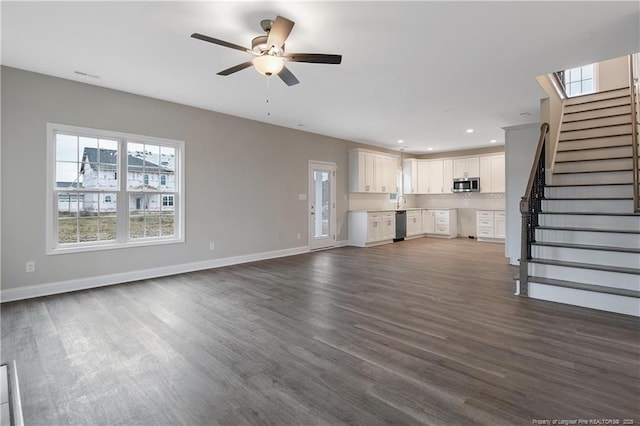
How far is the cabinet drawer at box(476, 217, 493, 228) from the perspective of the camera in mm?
8625

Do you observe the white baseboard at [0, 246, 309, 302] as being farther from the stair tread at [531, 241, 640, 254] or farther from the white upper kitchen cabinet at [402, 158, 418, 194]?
the white upper kitchen cabinet at [402, 158, 418, 194]

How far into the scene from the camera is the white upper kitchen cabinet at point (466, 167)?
912 centimetres

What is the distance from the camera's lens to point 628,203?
403 centimetres

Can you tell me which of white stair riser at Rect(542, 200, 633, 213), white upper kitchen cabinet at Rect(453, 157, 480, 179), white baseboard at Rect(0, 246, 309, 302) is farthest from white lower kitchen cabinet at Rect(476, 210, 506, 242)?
white baseboard at Rect(0, 246, 309, 302)

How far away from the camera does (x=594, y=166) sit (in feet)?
16.0

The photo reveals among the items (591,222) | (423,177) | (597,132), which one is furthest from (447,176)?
(591,222)

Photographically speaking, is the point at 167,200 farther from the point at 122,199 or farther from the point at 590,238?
the point at 590,238

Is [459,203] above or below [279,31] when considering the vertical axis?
below

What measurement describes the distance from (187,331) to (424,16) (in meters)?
3.45

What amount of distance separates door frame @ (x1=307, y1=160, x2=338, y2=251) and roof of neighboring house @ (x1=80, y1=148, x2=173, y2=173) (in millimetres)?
3342

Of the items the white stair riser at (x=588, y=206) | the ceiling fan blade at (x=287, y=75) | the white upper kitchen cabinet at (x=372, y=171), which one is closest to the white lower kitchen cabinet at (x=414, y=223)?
the white upper kitchen cabinet at (x=372, y=171)

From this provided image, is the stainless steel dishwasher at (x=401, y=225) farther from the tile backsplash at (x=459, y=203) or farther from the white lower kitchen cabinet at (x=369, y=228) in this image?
the tile backsplash at (x=459, y=203)

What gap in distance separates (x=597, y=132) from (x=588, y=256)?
2983mm

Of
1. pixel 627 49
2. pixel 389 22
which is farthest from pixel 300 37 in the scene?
pixel 627 49
